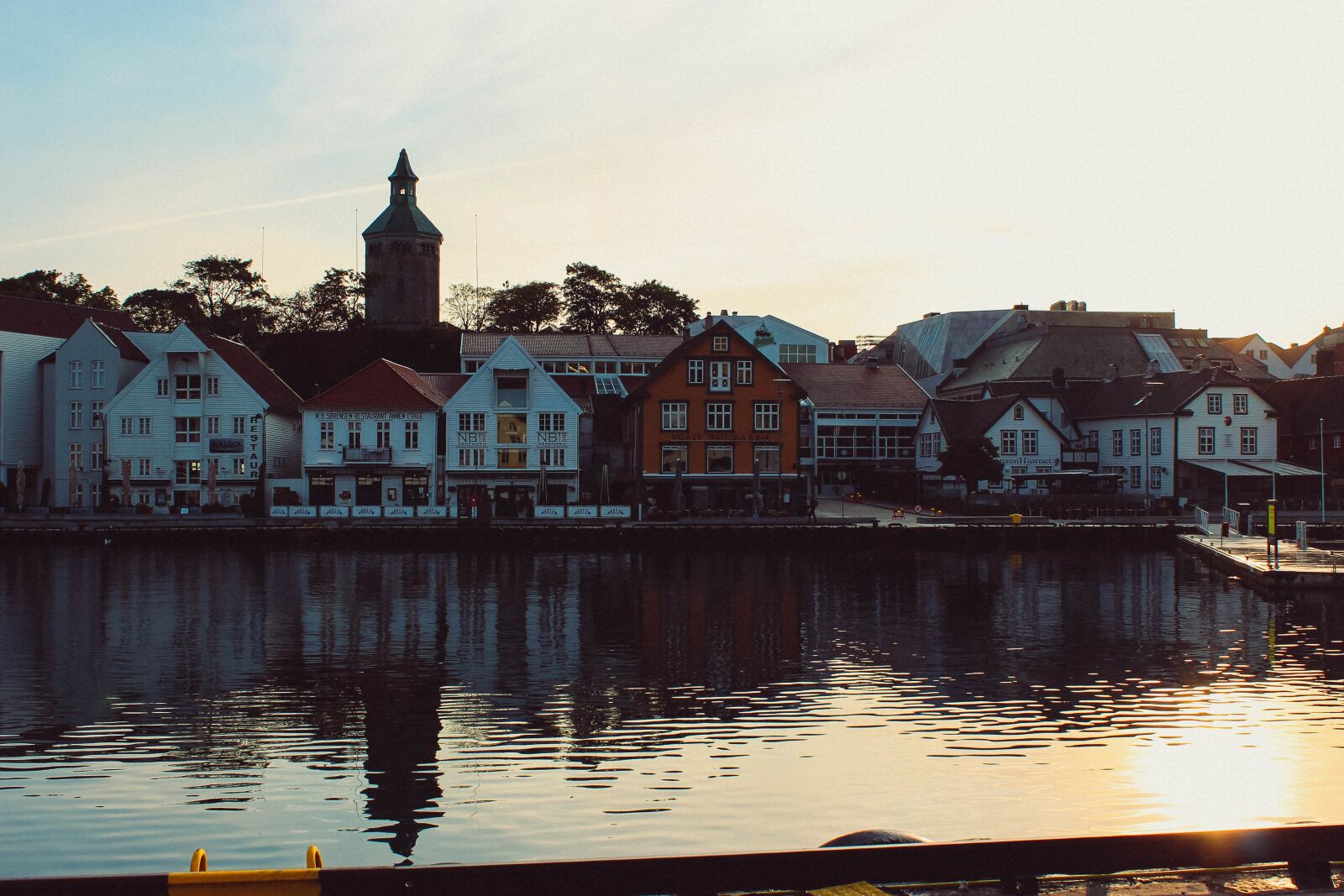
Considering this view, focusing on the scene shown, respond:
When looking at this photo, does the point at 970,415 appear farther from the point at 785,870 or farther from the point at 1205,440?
the point at 785,870

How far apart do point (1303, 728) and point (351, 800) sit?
586 inches

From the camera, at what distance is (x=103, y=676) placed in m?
25.2

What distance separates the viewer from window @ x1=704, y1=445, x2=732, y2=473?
7694 centimetres

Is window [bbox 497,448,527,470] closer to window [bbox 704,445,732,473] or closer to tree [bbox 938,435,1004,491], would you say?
window [bbox 704,445,732,473]

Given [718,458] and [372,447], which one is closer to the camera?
[372,447]

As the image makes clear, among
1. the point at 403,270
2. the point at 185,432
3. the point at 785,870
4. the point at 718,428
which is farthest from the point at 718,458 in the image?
the point at 403,270

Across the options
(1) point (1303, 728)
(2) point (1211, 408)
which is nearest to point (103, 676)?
(1) point (1303, 728)

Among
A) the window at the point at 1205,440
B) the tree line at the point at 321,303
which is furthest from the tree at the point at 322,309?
the window at the point at 1205,440

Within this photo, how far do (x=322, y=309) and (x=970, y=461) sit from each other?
63.3 metres

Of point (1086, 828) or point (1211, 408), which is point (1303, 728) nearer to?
point (1086, 828)

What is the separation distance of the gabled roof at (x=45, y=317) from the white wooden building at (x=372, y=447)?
2113 cm

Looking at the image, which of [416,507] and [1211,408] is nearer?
[416,507]

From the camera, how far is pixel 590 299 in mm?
124312

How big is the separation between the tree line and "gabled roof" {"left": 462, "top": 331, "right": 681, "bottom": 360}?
611 inches
